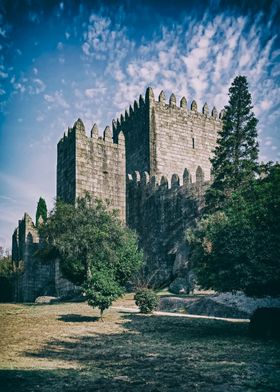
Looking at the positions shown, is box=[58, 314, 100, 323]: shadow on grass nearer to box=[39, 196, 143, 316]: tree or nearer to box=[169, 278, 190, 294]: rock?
box=[39, 196, 143, 316]: tree

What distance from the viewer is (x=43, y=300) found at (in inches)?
1131

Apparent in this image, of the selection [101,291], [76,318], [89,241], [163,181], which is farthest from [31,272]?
[101,291]

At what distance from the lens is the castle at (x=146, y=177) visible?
30172mm

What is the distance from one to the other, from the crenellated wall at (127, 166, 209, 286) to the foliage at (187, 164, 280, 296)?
13.8 metres

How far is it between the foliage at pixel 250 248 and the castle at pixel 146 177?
11.3 m

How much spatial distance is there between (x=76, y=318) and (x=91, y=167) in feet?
49.4

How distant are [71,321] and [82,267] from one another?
5.60 m

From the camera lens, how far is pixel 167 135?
39.4 metres

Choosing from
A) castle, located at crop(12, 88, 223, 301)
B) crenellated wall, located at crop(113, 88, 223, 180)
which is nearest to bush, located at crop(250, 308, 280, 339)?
castle, located at crop(12, 88, 223, 301)

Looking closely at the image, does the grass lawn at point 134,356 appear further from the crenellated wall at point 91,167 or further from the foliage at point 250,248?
the crenellated wall at point 91,167

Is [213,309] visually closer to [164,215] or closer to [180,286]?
[180,286]

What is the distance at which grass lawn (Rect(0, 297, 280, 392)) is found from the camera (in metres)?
7.23

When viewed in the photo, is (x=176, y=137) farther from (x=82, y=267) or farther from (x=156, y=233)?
(x=82, y=267)

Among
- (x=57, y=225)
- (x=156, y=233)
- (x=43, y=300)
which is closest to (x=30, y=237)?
(x=43, y=300)
